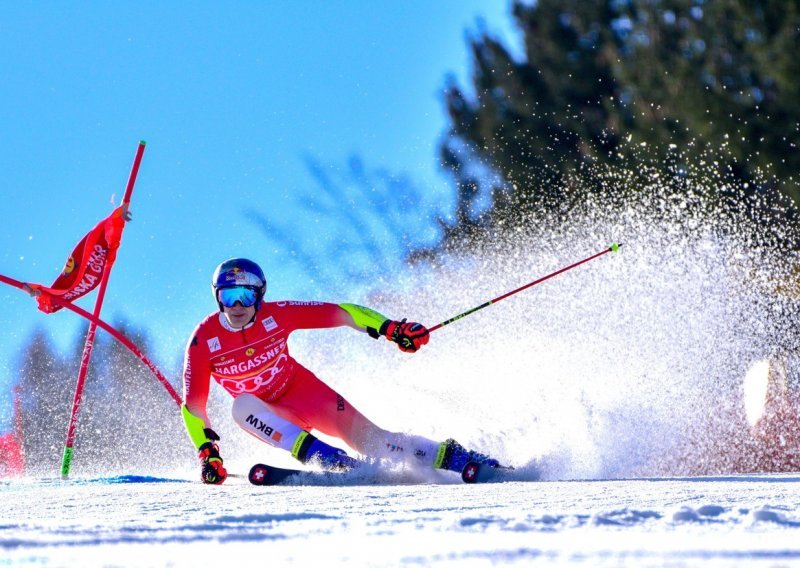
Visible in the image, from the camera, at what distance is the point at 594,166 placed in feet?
60.3

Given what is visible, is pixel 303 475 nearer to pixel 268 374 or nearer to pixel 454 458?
pixel 454 458

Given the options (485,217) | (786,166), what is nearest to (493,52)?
(485,217)

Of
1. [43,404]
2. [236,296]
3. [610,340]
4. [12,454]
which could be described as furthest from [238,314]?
[43,404]

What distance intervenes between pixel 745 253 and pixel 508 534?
12.7 metres

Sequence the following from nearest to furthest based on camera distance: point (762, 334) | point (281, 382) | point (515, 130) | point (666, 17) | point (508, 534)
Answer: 1. point (508, 534)
2. point (281, 382)
3. point (762, 334)
4. point (666, 17)
5. point (515, 130)

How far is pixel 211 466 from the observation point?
6.39m

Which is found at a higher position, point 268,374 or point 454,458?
point 268,374

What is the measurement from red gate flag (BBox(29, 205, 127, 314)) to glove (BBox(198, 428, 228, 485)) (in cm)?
273

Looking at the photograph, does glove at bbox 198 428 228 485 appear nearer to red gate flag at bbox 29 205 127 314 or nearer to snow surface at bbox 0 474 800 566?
snow surface at bbox 0 474 800 566

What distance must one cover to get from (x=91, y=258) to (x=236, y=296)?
2643 mm

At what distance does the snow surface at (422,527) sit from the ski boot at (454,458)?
30.1 inches

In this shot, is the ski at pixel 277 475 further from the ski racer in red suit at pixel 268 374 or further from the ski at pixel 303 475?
the ski racer in red suit at pixel 268 374

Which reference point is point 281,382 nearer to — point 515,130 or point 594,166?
point 594,166

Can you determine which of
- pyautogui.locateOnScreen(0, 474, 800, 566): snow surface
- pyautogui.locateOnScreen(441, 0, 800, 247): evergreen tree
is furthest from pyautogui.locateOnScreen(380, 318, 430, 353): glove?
pyautogui.locateOnScreen(441, 0, 800, 247): evergreen tree
